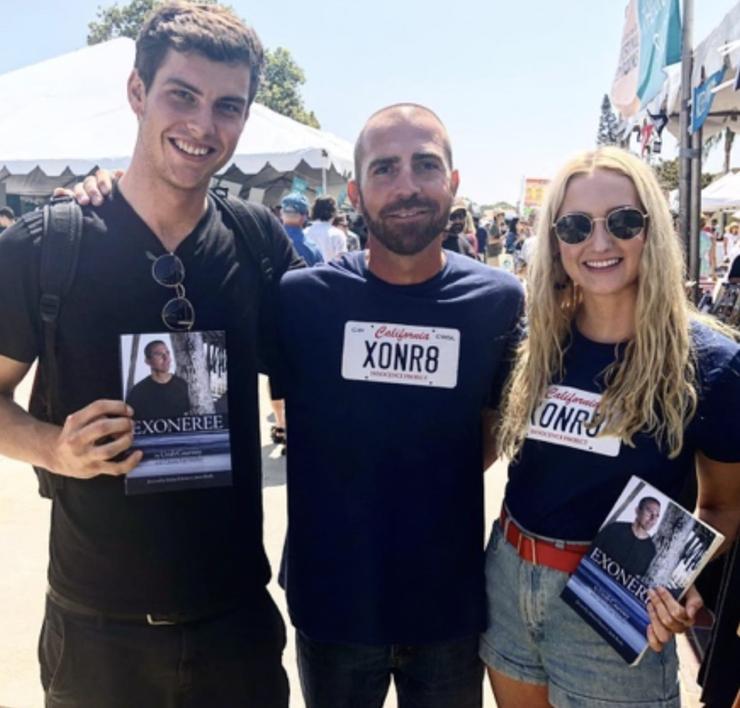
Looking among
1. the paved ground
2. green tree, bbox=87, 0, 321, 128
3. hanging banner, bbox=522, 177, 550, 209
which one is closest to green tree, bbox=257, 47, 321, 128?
green tree, bbox=87, 0, 321, 128

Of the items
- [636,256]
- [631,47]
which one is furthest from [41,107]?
[636,256]

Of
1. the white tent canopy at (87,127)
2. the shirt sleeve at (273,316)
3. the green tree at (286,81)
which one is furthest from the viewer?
the green tree at (286,81)

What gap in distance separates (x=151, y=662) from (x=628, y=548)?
1.18m

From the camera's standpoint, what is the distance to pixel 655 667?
5.55ft

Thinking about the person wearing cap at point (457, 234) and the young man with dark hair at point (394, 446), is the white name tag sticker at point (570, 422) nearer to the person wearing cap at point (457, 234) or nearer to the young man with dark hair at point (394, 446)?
the young man with dark hair at point (394, 446)

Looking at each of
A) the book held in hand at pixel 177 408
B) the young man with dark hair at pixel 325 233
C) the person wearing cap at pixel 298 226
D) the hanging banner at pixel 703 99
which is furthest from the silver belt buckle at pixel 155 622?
the young man with dark hair at pixel 325 233

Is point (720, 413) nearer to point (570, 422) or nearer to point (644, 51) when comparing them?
point (570, 422)

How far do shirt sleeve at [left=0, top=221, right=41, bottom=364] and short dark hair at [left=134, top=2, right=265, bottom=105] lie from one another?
1.65ft

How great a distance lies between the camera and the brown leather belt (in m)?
1.73

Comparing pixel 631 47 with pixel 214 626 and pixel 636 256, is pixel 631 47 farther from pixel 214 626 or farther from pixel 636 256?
pixel 214 626

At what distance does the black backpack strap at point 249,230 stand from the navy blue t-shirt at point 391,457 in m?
0.14

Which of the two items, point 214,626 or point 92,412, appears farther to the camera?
point 214,626

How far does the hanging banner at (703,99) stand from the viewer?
15.8 ft

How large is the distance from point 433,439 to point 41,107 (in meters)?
10.4
